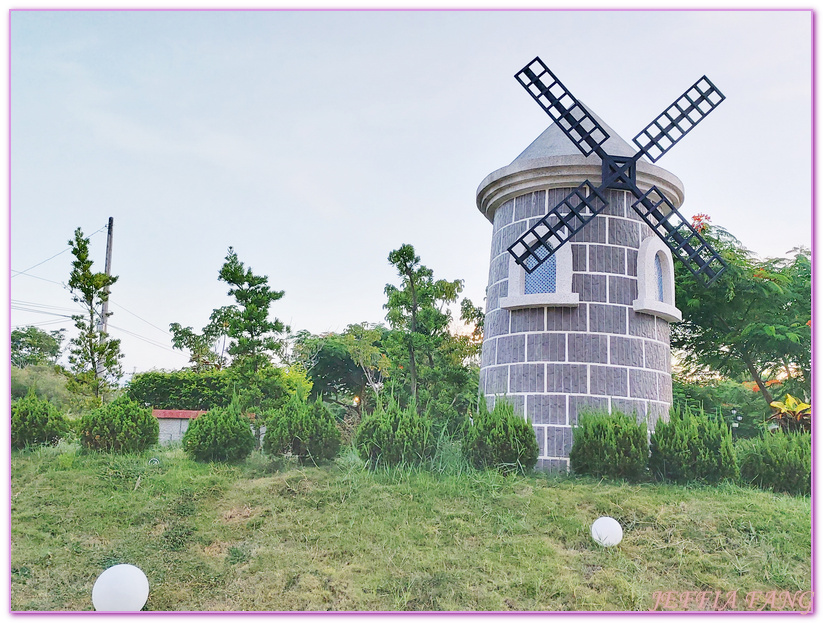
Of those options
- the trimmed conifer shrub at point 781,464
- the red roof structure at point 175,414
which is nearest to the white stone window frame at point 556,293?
the trimmed conifer shrub at point 781,464

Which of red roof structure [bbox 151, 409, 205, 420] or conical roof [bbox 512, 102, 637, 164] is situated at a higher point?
conical roof [bbox 512, 102, 637, 164]

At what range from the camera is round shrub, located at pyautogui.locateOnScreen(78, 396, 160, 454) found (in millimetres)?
6988

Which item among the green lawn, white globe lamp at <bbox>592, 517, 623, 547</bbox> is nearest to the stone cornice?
the green lawn

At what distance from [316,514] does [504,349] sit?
273cm

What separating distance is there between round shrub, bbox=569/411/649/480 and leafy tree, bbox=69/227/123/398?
15.8ft

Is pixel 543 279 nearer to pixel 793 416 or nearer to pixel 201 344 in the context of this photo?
pixel 793 416

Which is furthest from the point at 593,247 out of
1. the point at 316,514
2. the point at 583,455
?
the point at 316,514

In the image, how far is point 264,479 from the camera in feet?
21.3

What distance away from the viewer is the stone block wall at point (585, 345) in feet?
23.3

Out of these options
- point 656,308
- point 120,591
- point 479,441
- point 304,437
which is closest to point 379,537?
point 479,441

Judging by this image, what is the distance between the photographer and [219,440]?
6.91m

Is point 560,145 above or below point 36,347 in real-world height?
above

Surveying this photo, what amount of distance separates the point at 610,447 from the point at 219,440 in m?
3.69

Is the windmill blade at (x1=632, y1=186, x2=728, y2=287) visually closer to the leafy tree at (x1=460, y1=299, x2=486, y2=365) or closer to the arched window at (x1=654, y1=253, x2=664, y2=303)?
the arched window at (x1=654, y1=253, x2=664, y2=303)
